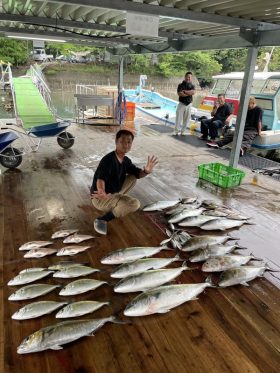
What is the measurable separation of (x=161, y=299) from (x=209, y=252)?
3.40 ft

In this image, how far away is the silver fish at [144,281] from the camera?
279 centimetres

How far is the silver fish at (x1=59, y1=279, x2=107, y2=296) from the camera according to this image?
276cm

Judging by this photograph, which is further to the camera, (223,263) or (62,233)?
(62,233)

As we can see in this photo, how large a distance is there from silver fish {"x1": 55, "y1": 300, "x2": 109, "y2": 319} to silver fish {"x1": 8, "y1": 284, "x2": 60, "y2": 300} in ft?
1.07

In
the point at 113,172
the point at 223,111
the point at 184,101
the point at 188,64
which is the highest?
the point at 188,64

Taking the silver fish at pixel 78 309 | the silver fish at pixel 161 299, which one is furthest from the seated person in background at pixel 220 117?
the silver fish at pixel 78 309

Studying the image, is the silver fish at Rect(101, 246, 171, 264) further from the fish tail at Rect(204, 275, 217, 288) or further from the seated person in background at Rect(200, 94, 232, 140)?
the seated person in background at Rect(200, 94, 232, 140)

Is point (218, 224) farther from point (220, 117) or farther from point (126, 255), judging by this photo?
point (220, 117)

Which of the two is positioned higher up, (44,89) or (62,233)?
(44,89)

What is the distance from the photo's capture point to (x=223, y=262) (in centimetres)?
323

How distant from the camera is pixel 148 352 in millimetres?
2260

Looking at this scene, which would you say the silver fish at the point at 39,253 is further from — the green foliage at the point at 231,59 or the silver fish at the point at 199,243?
the green foliage at the point at 231,59

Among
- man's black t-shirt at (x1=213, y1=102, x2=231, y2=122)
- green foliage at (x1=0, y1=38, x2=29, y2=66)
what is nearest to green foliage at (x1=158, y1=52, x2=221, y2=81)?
green foliage at (x1=0, y1=38, x2=29, y2=66)

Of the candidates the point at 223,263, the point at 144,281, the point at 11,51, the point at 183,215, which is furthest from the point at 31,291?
the point at 11,51
